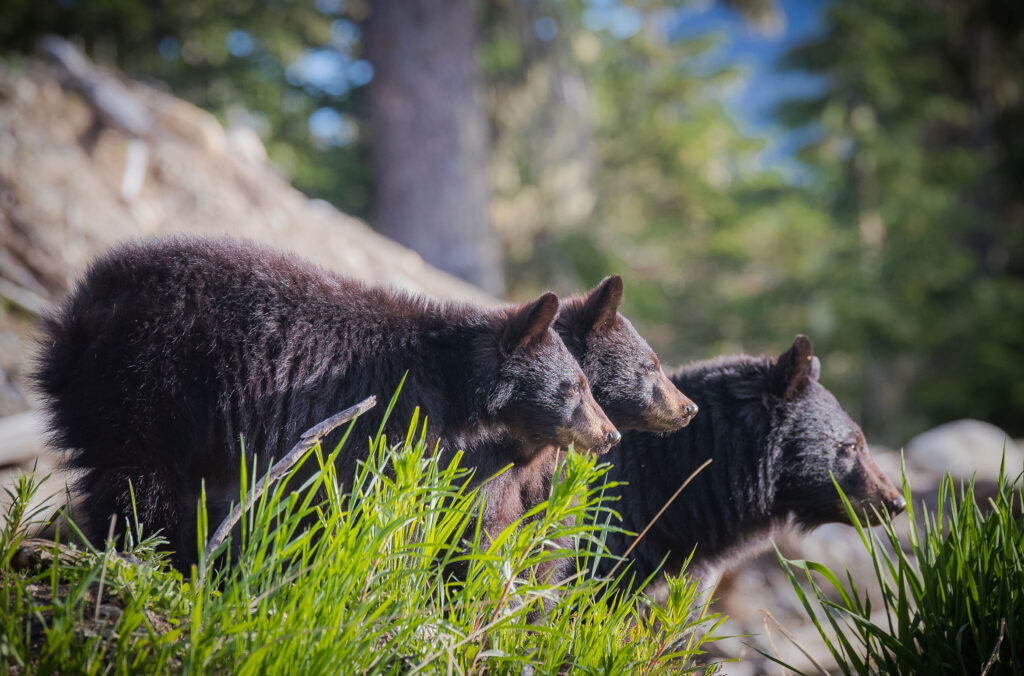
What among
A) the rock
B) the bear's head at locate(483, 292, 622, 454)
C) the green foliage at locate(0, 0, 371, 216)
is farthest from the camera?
the green foliage at locate(0, 0, 371, 216)

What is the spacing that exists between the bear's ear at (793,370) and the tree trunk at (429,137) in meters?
6.99

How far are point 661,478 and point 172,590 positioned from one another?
2294mm

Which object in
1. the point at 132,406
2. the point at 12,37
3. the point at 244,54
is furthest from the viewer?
the point at 244,54

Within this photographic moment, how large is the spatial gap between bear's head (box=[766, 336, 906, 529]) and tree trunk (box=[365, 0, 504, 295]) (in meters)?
7.03

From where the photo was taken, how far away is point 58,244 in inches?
238

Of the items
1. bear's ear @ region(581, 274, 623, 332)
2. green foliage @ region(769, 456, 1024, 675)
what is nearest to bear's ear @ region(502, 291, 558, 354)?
bear's ear @ region(581, 274, 623, 332)

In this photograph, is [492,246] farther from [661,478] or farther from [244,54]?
[661,478]

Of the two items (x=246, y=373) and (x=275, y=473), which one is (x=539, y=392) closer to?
(x=246, y=373)

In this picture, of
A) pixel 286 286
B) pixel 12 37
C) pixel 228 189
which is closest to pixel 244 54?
pixel 12 37

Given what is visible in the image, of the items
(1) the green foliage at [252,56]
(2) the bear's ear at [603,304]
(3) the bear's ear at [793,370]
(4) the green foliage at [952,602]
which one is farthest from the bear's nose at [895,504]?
(1) the green foliage at [252,56]

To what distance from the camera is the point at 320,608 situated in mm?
1644

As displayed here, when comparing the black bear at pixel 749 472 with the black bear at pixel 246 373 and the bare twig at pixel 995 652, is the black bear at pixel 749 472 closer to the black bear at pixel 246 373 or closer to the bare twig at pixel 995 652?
the black bear at pixel 246 373

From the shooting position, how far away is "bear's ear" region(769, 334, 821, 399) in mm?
3477

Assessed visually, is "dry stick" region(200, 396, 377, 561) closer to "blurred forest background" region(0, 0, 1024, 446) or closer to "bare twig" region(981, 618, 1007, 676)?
"bare twig" region(981, 618, 1007, 676)
